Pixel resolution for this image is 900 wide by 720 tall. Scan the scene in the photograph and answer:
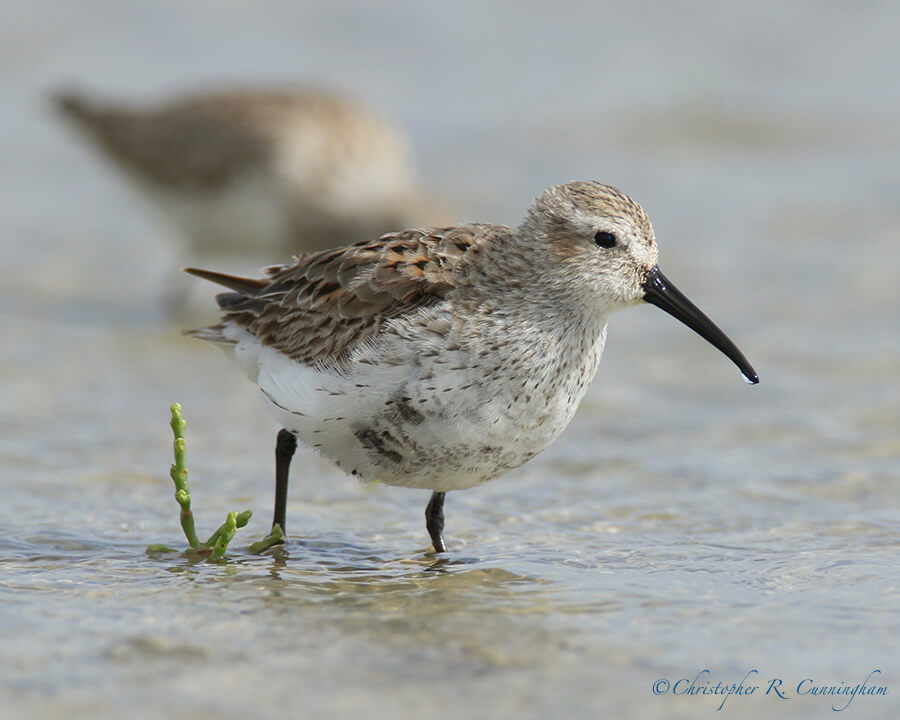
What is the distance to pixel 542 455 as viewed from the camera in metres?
7.58

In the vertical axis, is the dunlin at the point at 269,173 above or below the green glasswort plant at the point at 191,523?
above

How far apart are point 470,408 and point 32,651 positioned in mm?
1808

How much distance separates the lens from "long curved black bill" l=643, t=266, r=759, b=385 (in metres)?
5.47

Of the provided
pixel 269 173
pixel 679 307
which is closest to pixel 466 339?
pixel 679 307

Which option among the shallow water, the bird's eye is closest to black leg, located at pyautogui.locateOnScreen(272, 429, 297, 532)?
the shallow water

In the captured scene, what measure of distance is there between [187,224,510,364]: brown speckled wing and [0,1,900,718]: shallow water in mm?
966

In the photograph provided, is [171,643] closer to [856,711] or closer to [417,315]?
[417,315]

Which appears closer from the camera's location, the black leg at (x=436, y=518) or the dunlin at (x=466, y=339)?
the dunlin at (x=466, y=339)

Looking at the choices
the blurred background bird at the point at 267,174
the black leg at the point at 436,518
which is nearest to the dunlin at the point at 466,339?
the black leg at the point at 436,518

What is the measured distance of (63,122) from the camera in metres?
12.0

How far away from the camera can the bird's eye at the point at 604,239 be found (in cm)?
535


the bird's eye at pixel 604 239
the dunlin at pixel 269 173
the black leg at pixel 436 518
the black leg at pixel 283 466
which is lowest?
the black leg at pixel 436 518

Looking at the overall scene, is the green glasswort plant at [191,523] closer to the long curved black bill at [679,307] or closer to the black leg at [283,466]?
the black leg at [283,466]

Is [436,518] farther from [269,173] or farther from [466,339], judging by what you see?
[269,173]
